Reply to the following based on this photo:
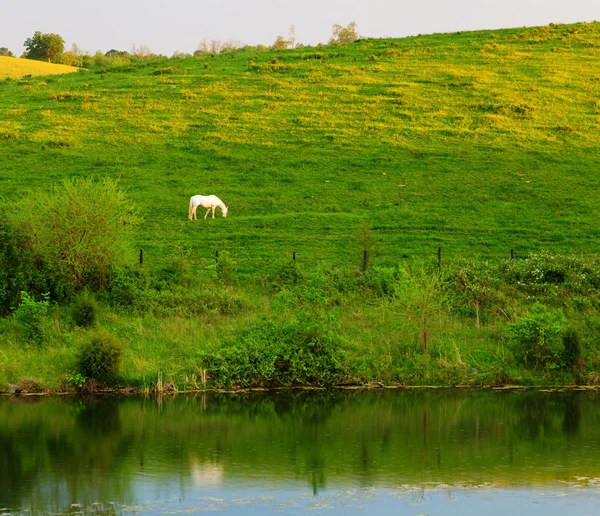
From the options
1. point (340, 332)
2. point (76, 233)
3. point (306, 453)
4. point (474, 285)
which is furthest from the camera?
point (76, 233)

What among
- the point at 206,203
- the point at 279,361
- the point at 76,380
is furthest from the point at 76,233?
the point at 206,203

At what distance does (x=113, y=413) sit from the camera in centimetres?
2212

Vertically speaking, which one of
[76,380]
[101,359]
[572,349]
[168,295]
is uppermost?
[168,295]

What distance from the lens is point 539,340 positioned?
2555 centimetres

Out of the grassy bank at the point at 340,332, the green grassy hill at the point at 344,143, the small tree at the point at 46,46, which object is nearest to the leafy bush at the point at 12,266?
the grassy bank at the point at 340,332

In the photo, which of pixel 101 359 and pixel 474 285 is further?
pixel 474 285

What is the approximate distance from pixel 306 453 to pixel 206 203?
25025 millimetres

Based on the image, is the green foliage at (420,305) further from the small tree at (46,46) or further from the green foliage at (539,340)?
the small tree at (46,46)

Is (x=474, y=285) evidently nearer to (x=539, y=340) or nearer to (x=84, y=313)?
(x=539, y=340)

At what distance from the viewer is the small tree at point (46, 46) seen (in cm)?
11788

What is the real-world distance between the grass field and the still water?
17.9ft

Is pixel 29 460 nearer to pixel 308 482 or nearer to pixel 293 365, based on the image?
pixel 308 482

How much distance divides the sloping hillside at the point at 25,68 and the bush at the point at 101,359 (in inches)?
2898

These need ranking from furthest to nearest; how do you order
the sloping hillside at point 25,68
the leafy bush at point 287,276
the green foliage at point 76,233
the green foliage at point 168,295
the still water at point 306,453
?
the sloping hillside at point 25,68 < the leafy bush at point 287,276 < the green foliage at point 76,233 < the green foliage at point 168,295 < the still water at point 306,453
